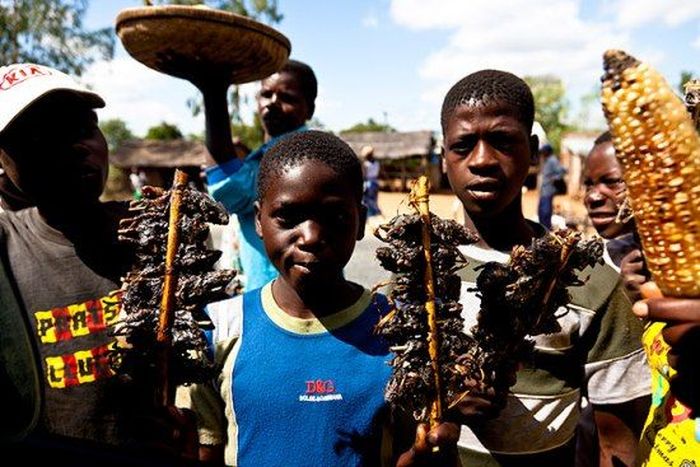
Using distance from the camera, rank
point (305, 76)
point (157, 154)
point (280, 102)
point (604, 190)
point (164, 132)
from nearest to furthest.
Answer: point (604, 190)
point (280, 102)
point (305, 76)
point (157, 154)
point (164, 132)

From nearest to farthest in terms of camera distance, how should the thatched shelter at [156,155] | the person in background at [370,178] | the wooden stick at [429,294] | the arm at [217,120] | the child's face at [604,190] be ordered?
the wooden stick at [429,294] < the arm at [217,120] < the child's face at [604,190] < the person in background at [370,178] < the thatched shelter at [156,155]

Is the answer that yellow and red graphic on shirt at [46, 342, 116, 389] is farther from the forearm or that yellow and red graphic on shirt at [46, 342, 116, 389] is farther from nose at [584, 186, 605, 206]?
nose at [584, 186, 605, 206]

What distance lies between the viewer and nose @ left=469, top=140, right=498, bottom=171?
214 cm

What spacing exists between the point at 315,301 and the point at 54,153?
39.6 inches

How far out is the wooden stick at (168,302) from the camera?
1.56 m

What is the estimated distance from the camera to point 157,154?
3747 cm

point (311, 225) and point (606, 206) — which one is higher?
point (311, 225)

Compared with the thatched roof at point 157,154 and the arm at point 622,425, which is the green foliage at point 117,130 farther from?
the arm at point 622,425

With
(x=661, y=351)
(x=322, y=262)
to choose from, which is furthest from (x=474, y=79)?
(x=661, y=351)

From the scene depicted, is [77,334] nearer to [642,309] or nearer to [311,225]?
[311,225]

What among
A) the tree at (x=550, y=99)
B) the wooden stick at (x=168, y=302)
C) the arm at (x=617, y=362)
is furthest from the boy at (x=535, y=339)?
the tree at (x=550, y=99)

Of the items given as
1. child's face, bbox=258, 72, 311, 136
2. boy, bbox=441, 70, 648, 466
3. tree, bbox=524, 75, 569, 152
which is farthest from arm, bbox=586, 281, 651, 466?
tree, bbox=524, 75, 569, 152

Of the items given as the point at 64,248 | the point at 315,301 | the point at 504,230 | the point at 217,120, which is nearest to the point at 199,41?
the point at 217,120

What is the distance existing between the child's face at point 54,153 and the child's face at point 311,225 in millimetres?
670
